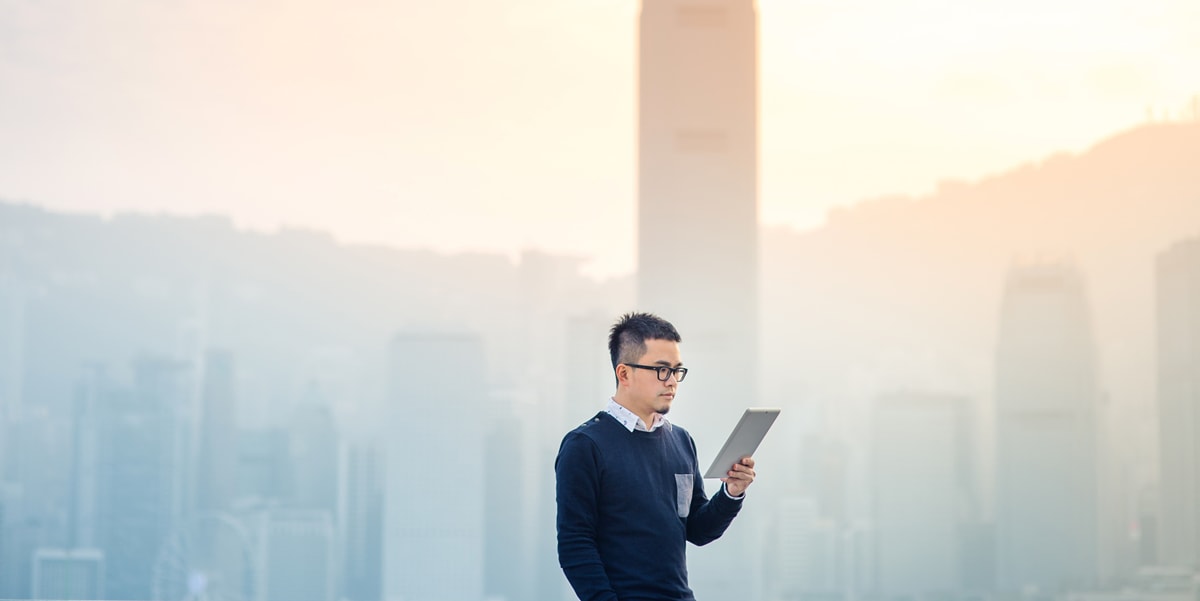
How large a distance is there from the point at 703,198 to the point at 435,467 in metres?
2.35

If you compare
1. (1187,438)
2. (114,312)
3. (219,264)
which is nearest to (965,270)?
(1187,438)

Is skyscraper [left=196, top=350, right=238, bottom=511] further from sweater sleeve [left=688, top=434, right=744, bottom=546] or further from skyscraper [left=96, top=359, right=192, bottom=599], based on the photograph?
sweater sleeve [left=688, top=434, right=744, bottom=546]

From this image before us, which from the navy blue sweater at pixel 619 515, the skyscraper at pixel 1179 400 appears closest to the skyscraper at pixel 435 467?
the skyscraper at pixel 1179 400

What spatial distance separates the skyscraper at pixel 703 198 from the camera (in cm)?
624

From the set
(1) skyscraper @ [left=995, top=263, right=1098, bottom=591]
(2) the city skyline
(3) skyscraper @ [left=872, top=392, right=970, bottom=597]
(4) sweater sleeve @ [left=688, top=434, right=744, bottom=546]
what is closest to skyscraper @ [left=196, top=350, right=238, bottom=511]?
(2) the city skyline

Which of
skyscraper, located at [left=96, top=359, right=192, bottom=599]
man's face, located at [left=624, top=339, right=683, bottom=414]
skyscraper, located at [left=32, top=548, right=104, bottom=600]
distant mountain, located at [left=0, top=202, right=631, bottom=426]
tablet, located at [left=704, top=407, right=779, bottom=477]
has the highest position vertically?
distant mountain, located at [left=0, top=202, right=631, bottom=426]

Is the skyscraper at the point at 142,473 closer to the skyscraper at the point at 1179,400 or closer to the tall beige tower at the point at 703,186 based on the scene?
the tall beige tower at the point at 703,186

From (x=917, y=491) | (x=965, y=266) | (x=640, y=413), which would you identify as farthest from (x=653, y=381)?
(x=917, y=491)

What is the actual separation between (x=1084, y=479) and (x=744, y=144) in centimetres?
377

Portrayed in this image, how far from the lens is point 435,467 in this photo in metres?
6.95

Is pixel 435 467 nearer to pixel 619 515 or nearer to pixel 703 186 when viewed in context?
pixel 703 186

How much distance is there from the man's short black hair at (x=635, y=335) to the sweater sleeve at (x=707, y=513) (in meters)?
0.17

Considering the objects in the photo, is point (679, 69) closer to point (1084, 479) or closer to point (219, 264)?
point (219, 264)

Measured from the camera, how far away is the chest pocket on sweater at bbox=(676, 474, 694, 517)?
66.6 inches
